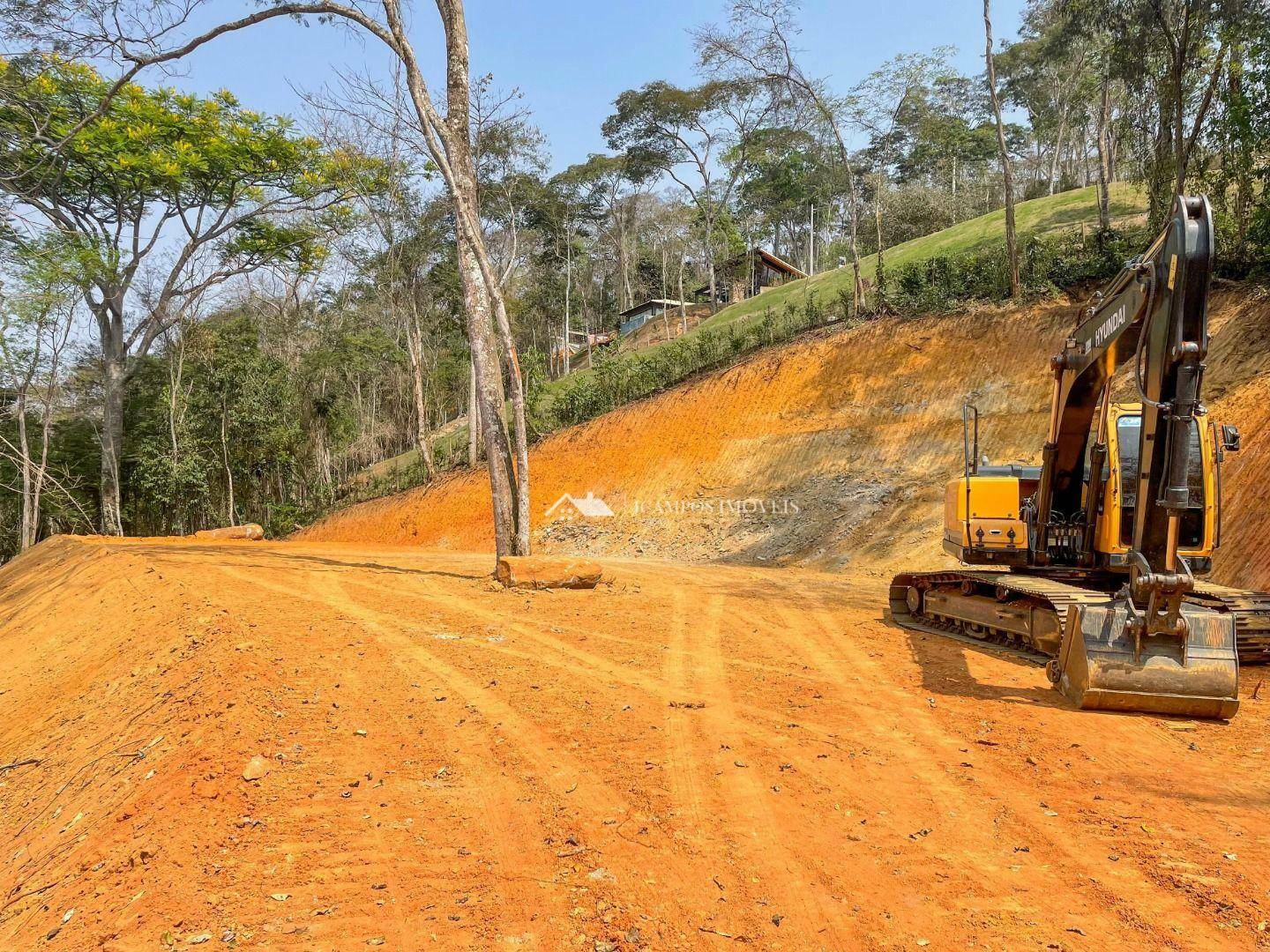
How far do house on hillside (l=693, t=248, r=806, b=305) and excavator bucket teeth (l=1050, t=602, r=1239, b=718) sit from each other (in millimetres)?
48178

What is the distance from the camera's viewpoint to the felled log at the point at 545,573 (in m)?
10.7

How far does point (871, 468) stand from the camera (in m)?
19.4

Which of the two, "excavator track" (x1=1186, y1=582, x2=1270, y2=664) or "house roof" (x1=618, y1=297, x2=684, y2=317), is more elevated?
"house roof" (x1=618, y1=297, x2=684, y2=317)

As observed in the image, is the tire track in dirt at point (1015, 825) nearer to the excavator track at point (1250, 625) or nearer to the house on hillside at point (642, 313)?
the excavator track at point (1250, 625)

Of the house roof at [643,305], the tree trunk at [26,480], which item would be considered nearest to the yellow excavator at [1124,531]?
the tree trunk at [26,480]

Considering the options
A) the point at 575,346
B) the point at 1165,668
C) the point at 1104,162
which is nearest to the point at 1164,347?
the point at 1165,668

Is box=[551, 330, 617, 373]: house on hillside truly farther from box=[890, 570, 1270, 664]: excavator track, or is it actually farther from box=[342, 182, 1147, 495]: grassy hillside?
box=[890, 570, 1270, 664]: excavator track

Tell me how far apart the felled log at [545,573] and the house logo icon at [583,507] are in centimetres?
1296

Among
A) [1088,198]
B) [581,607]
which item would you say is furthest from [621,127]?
[581,607]

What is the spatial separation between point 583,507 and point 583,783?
20.8 meters

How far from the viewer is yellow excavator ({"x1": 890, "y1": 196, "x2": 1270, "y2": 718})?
530 cm

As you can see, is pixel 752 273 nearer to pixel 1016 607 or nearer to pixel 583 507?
pixel 583 507

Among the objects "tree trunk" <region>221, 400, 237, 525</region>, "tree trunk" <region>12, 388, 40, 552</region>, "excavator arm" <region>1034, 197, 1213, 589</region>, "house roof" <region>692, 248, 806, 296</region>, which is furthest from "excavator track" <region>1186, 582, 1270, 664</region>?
"house roof" <region>692, 248, 806, 296</region>

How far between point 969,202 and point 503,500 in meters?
41.6
